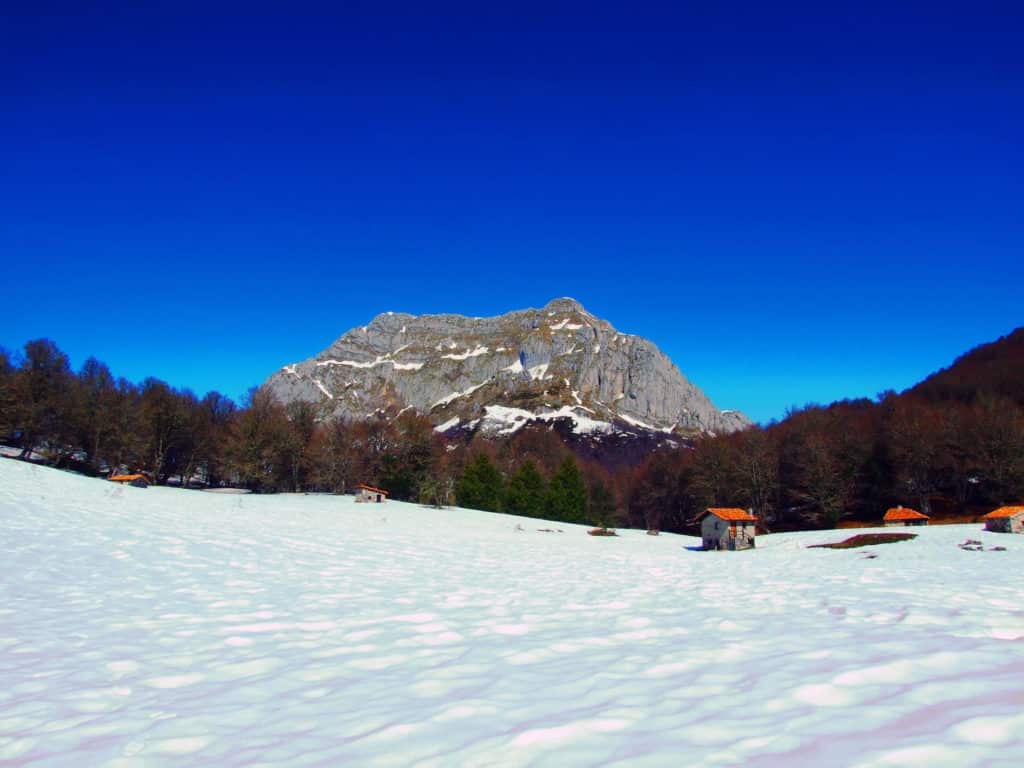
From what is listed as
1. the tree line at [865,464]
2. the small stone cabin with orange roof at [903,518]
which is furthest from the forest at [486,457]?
the small stone cabin with orange roof at [903,518]

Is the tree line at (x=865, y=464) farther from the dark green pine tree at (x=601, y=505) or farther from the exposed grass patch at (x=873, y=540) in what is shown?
the exposed grass patch at (x=873, y=540)

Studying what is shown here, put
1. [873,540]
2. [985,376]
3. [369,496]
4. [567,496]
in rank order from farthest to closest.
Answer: [985,376] → [567,496] → [369,496] → [873,540]

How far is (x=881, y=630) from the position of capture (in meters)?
6.29

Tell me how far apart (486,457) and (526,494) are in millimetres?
8307

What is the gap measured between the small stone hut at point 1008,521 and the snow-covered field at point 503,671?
35820 mm

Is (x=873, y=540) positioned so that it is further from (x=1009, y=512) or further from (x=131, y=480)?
(x=131, y=480)

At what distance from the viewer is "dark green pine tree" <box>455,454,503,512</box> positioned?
84562 mm

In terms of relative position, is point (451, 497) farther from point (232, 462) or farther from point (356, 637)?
point (356, 637)

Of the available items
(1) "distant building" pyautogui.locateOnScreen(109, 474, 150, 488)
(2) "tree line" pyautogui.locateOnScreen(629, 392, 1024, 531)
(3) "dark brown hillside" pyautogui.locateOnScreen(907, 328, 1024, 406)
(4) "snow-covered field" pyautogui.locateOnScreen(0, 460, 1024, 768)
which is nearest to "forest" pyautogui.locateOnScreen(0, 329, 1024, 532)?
(2) "tree line" pyautogui.locateOnScreen(629, 392, 1024, 531)

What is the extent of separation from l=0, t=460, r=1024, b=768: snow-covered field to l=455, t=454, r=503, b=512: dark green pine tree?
241 ft

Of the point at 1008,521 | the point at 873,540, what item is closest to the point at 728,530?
the point at 873,540

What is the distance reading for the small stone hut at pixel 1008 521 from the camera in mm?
38781

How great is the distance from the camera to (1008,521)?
38906mm

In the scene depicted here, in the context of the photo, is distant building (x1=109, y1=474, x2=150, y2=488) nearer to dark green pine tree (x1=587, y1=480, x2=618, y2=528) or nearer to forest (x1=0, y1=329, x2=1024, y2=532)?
forest (x1=0, y1=329, x2=1024, y2=532)
